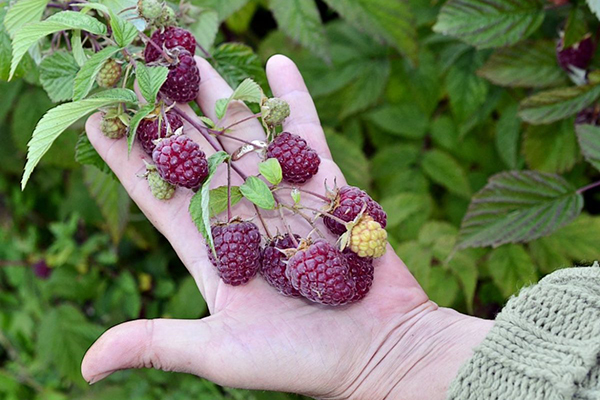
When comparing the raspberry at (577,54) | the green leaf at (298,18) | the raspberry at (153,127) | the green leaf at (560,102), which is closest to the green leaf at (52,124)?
the raspberry at (153,127)

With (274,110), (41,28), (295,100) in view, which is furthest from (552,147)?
(41,28)

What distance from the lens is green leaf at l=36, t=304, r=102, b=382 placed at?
6.11 ft

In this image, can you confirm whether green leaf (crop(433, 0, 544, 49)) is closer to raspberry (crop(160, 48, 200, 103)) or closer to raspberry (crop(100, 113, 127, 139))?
raspberry (crop(160, 48, 200, 103))

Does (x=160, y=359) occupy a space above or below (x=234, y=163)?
below

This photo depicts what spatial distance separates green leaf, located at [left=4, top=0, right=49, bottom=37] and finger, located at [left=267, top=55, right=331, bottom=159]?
1.65 ft

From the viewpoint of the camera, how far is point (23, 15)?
3.54 feet

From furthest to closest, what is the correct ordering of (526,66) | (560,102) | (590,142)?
(526,66) → (560,102) → (590,142)

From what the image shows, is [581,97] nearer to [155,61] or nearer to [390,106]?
[390,106]

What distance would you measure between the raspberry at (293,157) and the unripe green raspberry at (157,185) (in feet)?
0.70

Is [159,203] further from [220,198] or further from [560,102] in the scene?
[560,102]

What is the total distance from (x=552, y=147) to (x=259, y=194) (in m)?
0.92

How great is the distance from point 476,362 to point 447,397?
0.07 meters

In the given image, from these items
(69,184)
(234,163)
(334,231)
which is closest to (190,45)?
(234,163)

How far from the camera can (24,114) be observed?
1722mm
